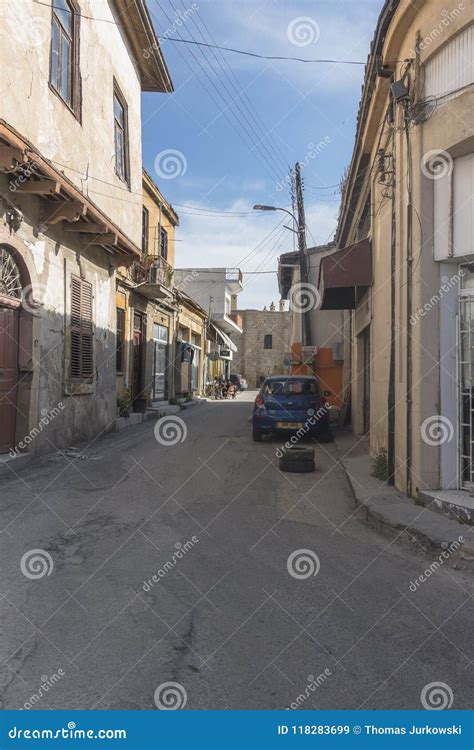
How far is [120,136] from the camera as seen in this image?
46.2 feet

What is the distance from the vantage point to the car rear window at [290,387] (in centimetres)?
1301

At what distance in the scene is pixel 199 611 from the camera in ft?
12.8

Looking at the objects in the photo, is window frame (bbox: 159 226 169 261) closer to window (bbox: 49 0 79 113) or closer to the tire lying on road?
window (bbox: 49 0 79 113)

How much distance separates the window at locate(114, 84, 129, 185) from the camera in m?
13.7

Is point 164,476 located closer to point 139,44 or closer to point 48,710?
point 48,710

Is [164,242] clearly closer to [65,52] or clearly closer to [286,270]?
[65,52]

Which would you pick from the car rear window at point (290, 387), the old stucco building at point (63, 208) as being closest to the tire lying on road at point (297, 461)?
the car rear window at point (290, 387)

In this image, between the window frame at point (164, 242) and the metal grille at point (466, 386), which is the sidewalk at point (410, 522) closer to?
the metal grille at point (466, 386)

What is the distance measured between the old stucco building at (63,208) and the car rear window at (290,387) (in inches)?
154

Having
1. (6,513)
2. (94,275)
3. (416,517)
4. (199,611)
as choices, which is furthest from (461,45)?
(94,275)

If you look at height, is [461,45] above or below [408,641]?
above

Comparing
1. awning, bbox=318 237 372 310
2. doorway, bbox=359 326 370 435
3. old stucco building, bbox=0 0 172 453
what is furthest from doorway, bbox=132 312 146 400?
awning, bbox=318 237 372 310

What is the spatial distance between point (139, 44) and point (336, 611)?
1513cm

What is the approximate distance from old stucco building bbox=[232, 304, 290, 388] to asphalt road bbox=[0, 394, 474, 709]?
52.3 m
